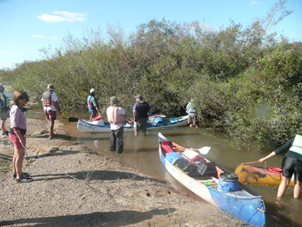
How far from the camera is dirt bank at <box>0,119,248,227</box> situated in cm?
408

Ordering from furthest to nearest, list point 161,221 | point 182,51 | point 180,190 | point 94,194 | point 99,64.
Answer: point 182,51
point 99,64
point 180,190
point 94,194
point 161,221

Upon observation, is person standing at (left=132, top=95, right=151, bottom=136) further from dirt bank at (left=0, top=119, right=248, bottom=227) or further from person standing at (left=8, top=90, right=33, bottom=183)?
person standing at (left=8, top=90, right=33, bottom=183)

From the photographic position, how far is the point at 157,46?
58.2 ft

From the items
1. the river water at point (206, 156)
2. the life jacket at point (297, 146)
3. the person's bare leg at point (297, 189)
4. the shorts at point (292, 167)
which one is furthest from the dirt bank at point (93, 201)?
the life jacket at point (297, 146)

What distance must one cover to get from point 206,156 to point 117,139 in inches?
136

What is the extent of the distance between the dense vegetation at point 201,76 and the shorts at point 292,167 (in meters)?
3.49

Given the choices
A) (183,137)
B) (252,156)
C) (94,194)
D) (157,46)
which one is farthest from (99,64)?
(94,194)

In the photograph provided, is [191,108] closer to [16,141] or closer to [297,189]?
[297,189]

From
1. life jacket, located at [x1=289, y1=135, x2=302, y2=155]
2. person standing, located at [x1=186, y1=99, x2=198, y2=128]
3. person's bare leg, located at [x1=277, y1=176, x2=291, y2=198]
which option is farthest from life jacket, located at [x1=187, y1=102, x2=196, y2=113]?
life jacket, located at [x1=289, y1=135, x2=302, y2=155]

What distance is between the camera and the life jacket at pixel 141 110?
377 inches

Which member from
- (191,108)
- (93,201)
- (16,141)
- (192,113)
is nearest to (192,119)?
(192,113)

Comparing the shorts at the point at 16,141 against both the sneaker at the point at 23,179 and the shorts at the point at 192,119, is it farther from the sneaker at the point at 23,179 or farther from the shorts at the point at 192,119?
the shorts at the point at 192,119

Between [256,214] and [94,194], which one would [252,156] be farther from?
[94,194]

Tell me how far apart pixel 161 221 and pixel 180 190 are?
2041 mm
